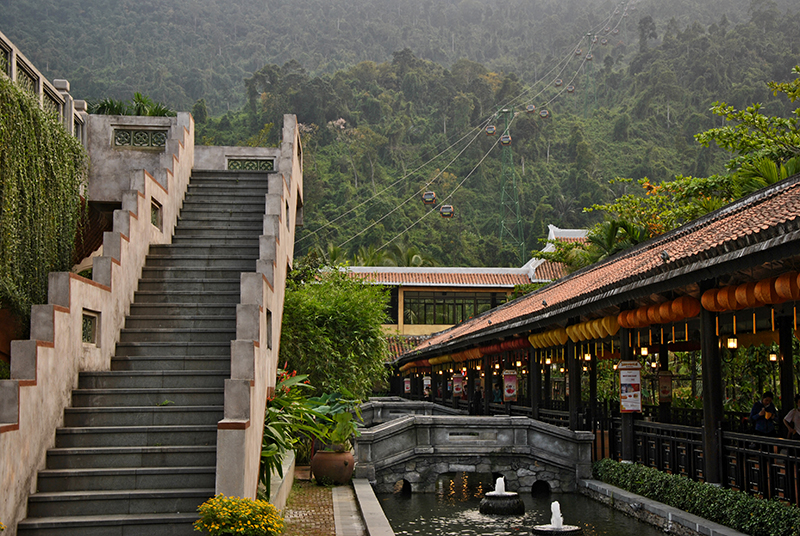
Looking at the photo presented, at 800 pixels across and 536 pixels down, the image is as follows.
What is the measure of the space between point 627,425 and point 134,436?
825cm

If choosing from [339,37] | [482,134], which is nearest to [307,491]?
[482,134]

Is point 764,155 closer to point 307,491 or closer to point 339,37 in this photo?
point 307,491

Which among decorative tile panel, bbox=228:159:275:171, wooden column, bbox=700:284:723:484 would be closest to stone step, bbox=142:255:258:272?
decorative tile panel, bbox=228:159:275:171

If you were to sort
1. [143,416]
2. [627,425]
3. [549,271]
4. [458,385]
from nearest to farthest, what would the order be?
[143,416], [627,425], [458,385], [549,271]

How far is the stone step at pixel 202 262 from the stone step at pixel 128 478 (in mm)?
4122

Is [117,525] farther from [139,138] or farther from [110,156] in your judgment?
[139,138]

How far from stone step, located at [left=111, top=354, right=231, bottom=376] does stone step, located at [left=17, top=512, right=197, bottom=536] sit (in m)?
2.28

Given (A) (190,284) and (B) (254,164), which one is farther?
(B) (254,164)

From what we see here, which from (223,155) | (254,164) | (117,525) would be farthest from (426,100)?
(117,525)

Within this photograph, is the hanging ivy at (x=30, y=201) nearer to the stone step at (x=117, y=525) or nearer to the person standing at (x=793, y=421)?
the stone step at (x=117, y=525)

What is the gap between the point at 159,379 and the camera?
30.5 feet

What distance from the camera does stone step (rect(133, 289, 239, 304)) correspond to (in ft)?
35.6

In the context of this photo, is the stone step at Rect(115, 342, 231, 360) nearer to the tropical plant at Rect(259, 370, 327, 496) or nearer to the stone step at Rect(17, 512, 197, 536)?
the tropical plant at Rect(259, 370, 327, 496)

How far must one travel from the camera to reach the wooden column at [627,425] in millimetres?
12836
